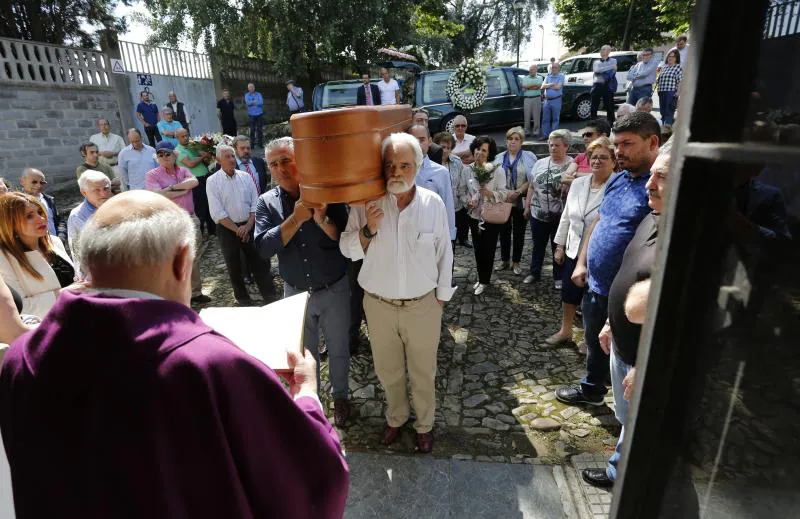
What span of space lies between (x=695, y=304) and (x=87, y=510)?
55.7 inches

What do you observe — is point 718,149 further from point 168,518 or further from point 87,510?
point 87,510

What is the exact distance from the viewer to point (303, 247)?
3117 millimetres

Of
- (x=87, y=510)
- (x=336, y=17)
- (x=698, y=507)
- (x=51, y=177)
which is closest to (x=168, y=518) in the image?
(x=87, y=510)

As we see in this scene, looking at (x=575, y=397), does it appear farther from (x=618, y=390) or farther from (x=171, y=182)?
(x=171, y=182)

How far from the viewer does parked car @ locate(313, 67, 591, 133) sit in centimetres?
1120

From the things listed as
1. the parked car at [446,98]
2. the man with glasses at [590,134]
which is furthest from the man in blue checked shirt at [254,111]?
the man with glasses at [590,134]

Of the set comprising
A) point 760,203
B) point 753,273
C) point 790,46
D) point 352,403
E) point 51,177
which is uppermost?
point 790,46

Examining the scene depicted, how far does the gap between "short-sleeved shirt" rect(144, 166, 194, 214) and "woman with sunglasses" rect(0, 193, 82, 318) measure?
265cm

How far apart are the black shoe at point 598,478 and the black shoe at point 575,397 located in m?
0.73

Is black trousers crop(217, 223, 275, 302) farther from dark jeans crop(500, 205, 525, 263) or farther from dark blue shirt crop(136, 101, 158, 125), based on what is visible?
dark blue shirt crop(136, 101, 158, 125)

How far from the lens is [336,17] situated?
1609 cm

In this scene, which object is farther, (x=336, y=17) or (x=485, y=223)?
(x=336, y=17)

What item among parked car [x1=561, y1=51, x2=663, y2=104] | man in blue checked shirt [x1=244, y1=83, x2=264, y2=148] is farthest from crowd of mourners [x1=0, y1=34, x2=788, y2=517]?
parked car [x1=561, y1=51, x2=663, y2=104]

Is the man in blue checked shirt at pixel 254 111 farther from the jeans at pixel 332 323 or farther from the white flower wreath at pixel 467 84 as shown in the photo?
the jeans at pixel 332 323
